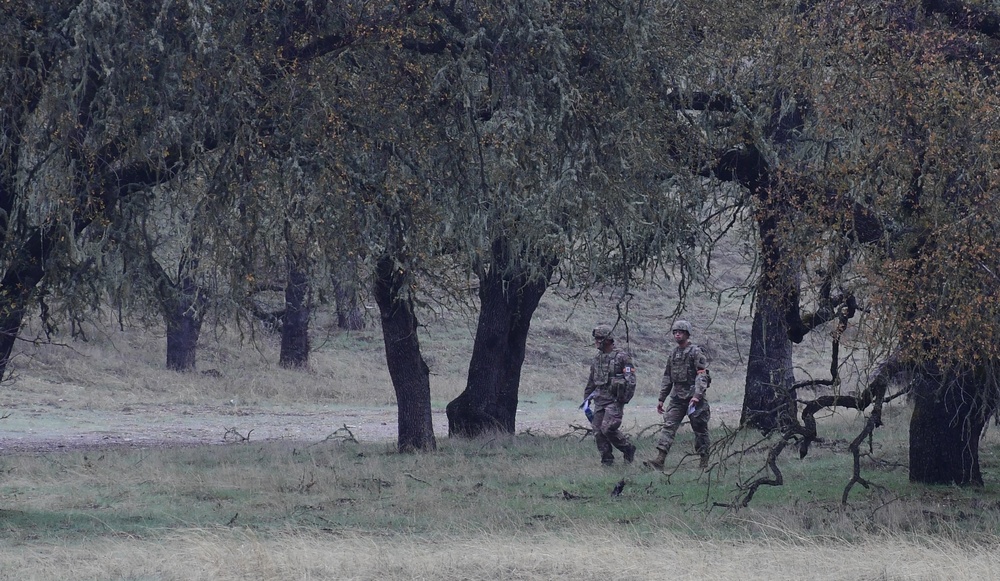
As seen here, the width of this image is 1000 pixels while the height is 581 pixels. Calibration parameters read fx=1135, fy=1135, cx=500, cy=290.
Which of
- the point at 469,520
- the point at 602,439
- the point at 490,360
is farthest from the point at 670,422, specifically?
the point at 490,360

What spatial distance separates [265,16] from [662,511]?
18.8 ft

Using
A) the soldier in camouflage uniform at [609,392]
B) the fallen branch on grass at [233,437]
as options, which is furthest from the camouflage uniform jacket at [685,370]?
the fallen branch on grass at [233,437]

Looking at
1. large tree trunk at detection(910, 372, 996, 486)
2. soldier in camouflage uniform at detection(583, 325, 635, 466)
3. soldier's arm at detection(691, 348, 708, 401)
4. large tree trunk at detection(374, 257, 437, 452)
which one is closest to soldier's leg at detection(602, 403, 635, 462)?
soldier in camouflage uniform at detection(583, 325, 635, 466)

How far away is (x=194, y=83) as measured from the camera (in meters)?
9.61

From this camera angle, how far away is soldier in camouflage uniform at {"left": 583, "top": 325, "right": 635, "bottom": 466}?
13.8 metres

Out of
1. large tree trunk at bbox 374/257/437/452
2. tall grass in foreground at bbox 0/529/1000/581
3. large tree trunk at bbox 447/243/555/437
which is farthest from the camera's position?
large tree trunk at bbox 447/243/555/437

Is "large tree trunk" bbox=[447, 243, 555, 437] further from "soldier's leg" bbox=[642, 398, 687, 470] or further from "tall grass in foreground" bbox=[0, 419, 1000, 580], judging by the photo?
"soldier's leg" bbox=[642, 398, 687, 470]

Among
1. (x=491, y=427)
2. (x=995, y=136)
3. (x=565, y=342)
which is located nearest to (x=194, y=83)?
(x=995, y=136)

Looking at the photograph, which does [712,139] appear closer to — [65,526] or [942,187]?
[942,187]

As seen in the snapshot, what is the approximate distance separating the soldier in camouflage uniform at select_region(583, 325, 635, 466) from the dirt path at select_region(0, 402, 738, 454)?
5.05 m

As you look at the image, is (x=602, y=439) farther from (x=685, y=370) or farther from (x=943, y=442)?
(x=943, y=442)

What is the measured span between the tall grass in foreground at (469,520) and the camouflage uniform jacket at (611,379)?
863 mm

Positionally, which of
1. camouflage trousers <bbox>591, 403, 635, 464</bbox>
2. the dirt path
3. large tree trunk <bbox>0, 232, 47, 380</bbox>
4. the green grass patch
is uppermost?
large tree trunk <bbox>0, 232, 47, 380</bbox>

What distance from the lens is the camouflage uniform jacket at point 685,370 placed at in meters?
13.5
